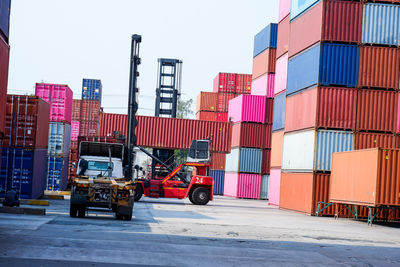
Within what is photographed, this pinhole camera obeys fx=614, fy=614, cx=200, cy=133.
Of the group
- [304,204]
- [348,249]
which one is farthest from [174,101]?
[348,249]

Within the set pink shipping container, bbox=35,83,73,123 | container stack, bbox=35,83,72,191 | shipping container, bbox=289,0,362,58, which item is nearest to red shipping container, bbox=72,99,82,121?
container stack, bbox=35,83,72,191

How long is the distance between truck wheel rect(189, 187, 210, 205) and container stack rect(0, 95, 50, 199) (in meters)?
8.39

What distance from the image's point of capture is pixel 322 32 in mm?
27797

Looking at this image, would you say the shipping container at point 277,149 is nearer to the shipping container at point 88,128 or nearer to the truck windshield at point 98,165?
the truck windshield at point 98,165

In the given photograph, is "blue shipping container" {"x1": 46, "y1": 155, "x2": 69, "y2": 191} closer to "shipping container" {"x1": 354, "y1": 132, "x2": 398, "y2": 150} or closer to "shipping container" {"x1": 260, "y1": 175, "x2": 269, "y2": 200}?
"shipping container" {"x1": 354, "y1": 132, "x2": 398, "y2": 150}

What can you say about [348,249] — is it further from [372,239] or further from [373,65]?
[373,65]

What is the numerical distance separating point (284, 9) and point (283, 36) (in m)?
1.66

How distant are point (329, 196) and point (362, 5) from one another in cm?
884

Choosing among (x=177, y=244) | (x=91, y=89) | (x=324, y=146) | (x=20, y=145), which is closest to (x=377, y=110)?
(x=324, y=146)

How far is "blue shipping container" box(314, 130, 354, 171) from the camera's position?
91.4 ft

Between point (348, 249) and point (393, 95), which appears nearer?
point (348, 249)

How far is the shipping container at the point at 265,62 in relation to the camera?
150ft

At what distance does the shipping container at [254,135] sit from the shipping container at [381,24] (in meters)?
18.8

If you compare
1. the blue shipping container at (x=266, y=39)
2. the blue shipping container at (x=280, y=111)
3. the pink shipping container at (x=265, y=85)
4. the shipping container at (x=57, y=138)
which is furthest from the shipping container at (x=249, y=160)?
the shipping container at (x=57, y=138)
